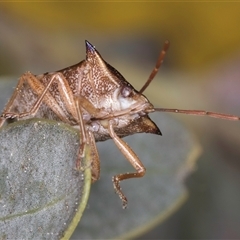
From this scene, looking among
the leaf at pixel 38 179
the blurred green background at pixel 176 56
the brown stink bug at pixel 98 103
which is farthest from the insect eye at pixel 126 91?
the leaf at pixel 38 179

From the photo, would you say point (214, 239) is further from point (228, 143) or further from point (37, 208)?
point (37, 208)

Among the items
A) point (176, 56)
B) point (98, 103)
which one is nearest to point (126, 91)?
point (98, 103)

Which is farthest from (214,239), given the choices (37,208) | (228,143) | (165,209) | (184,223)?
(37,208)

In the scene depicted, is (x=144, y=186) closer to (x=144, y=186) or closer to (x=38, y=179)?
(x=144, y=186)

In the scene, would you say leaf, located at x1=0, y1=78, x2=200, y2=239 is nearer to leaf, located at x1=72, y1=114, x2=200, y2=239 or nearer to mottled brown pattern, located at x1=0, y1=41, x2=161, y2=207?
leaf, located at x1=72, y1=114, x2=200, y2=239

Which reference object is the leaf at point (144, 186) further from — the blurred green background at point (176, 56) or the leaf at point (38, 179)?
the leaf at point (38, 179)

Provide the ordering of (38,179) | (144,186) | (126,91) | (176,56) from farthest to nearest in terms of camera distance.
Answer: (176,56)
(144,186)
(126,91)
(38,179)
